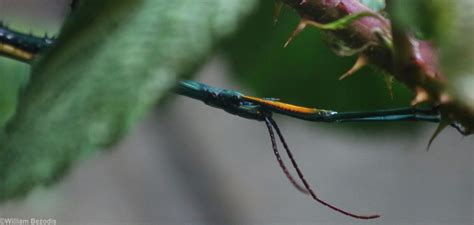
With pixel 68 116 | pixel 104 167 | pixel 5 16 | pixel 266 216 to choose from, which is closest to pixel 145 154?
pixel 104 167

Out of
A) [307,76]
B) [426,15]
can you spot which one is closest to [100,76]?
[426,15]

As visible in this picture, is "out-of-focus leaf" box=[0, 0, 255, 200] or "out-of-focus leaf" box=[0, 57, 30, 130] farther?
"out-of-focus leaf" box=[0, 57, 30, 130]

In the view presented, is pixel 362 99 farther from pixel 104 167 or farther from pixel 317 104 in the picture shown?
pixel 104 167

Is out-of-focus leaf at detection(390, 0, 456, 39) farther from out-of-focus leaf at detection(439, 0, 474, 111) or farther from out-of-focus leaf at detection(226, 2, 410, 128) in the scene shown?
out-of-focus leaf at detection(226, 2, 410, 128)

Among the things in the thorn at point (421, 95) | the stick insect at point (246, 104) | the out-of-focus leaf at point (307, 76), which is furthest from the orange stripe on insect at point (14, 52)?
the thorn at point (421, 95)

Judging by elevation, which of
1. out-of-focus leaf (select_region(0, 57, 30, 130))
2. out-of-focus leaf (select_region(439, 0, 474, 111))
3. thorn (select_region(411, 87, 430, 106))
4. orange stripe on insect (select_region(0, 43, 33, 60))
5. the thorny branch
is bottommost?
out-of-focus leaf (select_region(0, 57, 30, 130))

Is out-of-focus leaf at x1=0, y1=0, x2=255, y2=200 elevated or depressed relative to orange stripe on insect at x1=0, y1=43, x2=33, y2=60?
elevated

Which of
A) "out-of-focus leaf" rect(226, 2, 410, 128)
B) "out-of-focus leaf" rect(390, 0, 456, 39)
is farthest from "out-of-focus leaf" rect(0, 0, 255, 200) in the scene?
"out-of-focus leaf" rect(226, 2, 410, 128)
